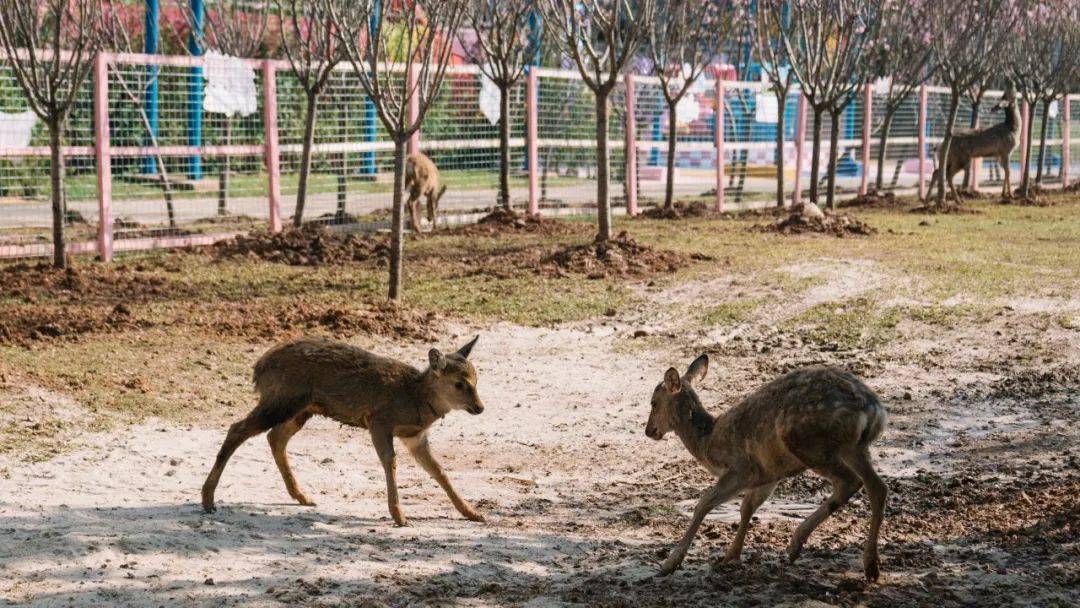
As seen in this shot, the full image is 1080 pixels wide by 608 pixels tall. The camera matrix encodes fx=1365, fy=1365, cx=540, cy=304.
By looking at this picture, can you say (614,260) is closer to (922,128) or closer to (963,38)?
(963,38)

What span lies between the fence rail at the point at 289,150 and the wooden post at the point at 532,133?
0.03 metres

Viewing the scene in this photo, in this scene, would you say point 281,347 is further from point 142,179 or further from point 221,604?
point 142,179

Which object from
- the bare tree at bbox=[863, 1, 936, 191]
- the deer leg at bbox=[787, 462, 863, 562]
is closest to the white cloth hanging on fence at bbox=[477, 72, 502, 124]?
the bare tree at bbox=[863, 1, 936, 191]

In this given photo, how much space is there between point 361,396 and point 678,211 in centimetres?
1637

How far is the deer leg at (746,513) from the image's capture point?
616 cm

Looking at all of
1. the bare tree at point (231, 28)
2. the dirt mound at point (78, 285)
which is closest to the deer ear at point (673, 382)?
the dirt mound at point (78, 285)

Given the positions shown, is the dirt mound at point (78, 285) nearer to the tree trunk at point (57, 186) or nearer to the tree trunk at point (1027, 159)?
the tree trunk at point (57, 186)

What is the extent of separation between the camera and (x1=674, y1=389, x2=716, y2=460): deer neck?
22.0ft

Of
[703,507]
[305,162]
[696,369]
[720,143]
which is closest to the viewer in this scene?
[703,507]

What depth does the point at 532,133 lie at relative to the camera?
2177 centimetres

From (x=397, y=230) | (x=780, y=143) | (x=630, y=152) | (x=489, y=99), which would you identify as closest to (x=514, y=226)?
(x=489, y=99)

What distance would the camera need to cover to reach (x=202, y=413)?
29.3 ft

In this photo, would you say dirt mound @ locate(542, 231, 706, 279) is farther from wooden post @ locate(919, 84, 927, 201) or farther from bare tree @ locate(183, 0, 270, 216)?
wooden post @ locate(919, 84, 927, 201)

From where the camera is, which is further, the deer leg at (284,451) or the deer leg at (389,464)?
the deer leg at (284,451)
